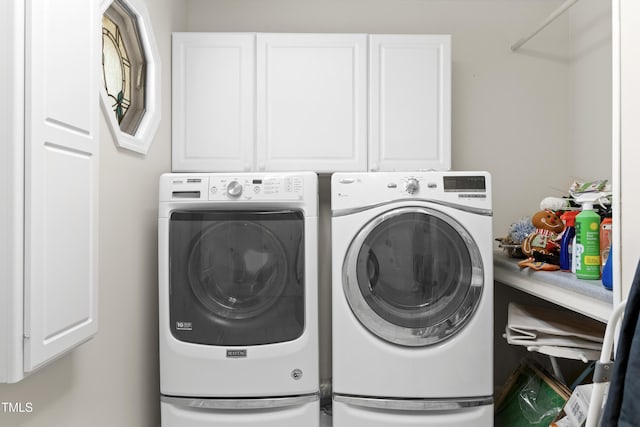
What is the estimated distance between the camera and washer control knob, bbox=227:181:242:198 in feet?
5.90

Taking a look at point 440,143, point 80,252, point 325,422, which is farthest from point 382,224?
point 80,252

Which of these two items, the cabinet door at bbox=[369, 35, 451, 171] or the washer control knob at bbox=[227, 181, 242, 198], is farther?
the cabinet door at bbox=[369, 35, 451, 171]

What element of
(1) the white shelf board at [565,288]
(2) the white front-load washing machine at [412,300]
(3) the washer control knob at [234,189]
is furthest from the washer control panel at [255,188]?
(1) the white shelf board at [565,288]

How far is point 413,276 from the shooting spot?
1.78m

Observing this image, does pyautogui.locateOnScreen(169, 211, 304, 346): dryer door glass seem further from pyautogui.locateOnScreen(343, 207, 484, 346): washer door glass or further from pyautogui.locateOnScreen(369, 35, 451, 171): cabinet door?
pyautogui.locateOnScreen(369, 35, 451, 171): cabinet door

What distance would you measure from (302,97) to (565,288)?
146cm

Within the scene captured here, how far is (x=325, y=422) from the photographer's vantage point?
6.44ft

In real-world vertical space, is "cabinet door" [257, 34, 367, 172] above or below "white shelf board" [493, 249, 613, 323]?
above

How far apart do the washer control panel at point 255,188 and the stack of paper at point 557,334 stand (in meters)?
1.09

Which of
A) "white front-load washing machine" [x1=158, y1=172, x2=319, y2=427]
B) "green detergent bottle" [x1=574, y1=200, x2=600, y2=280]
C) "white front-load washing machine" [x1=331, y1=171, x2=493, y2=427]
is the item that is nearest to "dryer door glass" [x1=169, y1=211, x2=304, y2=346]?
"white front-load washing machine" [x1=158, y1=172, x2=319, y2=427]

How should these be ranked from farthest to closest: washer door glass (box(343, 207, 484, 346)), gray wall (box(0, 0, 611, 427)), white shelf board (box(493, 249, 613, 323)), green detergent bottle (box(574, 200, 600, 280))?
gray wall (box(0, 0, 611, 427))
washer door glass (box(343, 207, 484, 346))
green detergent bottle (box(574, 200, 600, 280))
white shelf board (box(493, 249, 613, 323))

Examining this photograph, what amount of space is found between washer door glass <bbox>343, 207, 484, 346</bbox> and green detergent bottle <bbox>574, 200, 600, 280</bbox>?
1.31 ft

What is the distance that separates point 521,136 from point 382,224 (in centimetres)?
132

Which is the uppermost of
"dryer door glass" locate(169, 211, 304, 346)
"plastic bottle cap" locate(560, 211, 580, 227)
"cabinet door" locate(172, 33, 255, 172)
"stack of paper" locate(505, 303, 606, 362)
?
"cabinet door" locate(172, 33, 255, 172)
